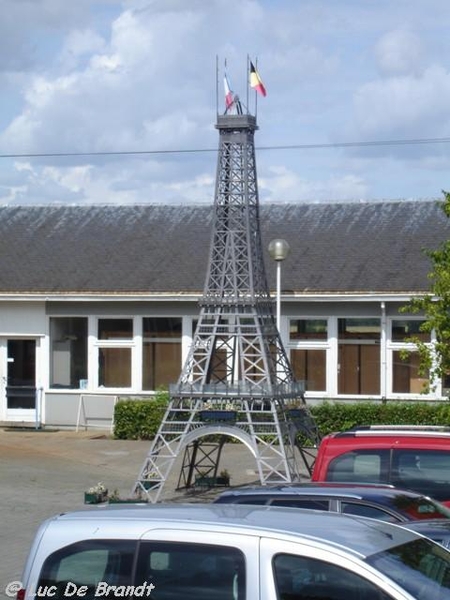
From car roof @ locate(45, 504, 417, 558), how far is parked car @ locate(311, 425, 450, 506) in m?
5.32

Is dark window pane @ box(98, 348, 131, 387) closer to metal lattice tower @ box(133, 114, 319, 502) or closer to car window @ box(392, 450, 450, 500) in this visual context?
metal lattice tower @ box(133, 114, 319, 502)

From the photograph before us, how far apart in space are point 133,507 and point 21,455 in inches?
691

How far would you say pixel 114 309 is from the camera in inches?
1093

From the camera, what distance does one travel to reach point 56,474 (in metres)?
21.3

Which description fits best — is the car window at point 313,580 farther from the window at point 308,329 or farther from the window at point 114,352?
the window at point 114,352

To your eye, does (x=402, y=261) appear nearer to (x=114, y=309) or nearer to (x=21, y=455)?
(x=114, y=309)

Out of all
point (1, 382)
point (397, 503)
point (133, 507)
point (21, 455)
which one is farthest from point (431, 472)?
point (1, 382)

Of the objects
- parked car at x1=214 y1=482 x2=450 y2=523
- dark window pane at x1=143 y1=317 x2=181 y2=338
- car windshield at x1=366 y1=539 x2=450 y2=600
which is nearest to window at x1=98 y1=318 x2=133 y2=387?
dark window pane at x1=143 y1=317 x2=181 y2=338

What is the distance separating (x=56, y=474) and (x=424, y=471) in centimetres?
1089

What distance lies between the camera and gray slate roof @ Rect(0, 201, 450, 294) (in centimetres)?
2689

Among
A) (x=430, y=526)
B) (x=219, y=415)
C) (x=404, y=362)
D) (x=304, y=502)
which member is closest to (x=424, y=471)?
(x=304, y=502)

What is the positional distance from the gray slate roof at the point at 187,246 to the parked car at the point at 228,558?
19.9 meters

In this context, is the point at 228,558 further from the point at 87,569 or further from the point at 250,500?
the point at 250,500

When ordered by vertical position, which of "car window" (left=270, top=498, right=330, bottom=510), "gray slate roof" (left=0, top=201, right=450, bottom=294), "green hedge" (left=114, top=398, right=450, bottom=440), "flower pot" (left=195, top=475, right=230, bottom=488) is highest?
"gray slate roof" (left=0, top=201, right=450, bottom=294)
